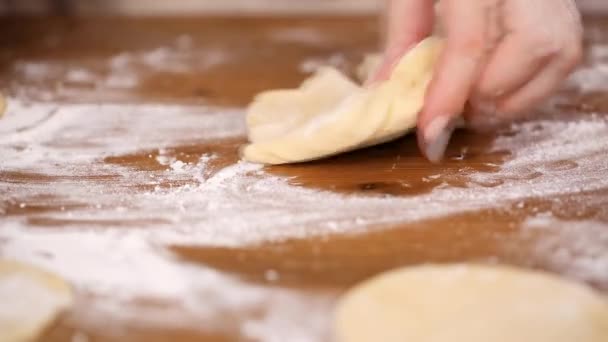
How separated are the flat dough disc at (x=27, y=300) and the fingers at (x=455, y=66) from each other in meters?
0.47

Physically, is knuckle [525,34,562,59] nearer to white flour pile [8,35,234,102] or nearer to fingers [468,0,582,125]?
fingers [468,0,582,125]

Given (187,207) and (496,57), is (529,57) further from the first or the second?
(187,207)

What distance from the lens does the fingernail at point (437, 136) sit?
840 millimetres

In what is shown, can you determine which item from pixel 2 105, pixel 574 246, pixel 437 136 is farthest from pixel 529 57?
pixel 2 105

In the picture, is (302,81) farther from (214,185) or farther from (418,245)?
(418,245)

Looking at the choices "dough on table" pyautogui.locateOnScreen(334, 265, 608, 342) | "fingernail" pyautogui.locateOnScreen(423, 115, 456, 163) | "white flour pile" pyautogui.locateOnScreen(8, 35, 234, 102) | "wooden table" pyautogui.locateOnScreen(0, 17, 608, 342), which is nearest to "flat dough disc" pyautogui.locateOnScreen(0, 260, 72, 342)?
"wooden table" pyautogui.locateOnScreen(0, 17, 608, 342)

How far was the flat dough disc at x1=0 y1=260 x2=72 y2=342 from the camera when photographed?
61cm

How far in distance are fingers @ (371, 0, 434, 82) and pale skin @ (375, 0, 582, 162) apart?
0.09 meters

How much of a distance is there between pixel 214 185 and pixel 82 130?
12.7 inches

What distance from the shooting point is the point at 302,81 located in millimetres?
1279

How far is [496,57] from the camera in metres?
0.83

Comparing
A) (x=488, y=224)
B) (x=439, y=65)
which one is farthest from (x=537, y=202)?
(x=439, y=65)

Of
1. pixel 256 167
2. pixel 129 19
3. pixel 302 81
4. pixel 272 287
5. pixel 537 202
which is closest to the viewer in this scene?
pixel 272 287

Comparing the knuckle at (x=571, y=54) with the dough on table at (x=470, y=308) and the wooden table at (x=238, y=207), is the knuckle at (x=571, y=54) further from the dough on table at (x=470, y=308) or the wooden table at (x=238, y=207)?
the dough on table at (x=470, y=308)
